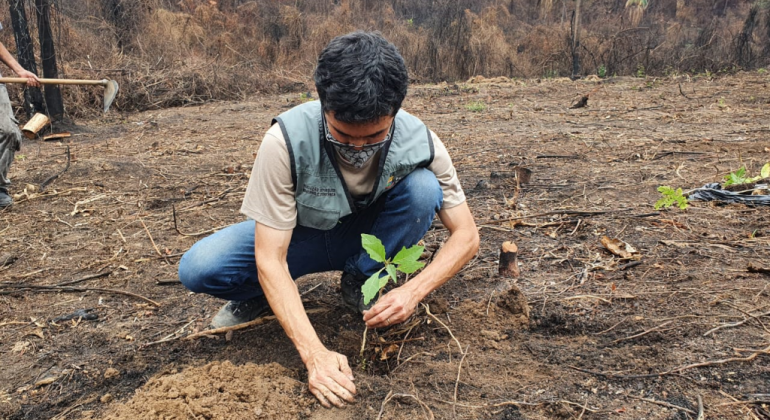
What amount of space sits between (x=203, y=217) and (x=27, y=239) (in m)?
1.09

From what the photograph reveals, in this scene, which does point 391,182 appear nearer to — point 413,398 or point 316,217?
point 316,217

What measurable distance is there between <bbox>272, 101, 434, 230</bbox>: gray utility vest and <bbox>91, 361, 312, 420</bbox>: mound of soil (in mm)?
566

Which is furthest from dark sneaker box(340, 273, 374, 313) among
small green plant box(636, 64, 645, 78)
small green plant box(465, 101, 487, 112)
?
small green plant box(636, 64, 645, 78)

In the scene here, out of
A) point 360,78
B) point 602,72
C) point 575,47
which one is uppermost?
point 360,78

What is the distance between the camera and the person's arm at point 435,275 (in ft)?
5.61

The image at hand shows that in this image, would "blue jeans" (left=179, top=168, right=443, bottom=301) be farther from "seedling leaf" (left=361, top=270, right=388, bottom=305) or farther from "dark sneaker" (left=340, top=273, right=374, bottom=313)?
"seedling leaf" (left=361, top=270, right=388, bottom=305)

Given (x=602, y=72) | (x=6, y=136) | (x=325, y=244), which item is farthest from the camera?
(x=602, y=72)

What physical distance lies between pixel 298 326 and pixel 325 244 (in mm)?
Result: 530

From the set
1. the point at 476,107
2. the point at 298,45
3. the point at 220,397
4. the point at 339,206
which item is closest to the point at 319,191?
the point at 339,206

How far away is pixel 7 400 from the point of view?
190cm

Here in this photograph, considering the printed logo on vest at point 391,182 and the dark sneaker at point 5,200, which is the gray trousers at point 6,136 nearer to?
the dark sneaker at point 5,200

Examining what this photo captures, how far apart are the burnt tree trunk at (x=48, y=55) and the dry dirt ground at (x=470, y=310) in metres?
2.80

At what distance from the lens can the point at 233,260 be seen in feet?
6.70

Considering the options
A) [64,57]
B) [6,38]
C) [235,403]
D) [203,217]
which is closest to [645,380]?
[235,403]
